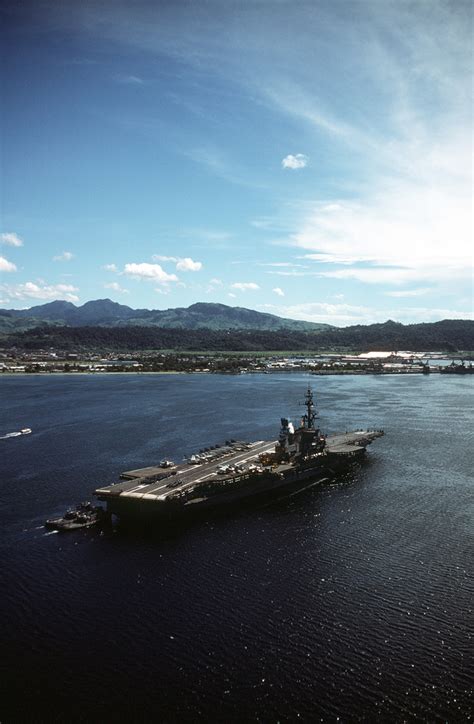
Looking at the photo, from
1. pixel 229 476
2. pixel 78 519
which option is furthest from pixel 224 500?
pixel 78 519

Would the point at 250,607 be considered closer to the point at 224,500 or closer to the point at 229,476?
the point at 224,500

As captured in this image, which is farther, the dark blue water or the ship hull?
the ship hull

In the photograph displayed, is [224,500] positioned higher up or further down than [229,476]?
further down

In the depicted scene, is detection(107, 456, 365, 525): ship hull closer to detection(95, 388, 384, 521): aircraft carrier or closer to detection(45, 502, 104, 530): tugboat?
detection(95, 388, 384, 521): aircraft carrier

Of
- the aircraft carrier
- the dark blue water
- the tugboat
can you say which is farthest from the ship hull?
the dark blue water

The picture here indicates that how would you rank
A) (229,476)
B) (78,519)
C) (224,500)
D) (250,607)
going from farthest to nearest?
(229,476) → (224,500) → (78,519) → (250,607)

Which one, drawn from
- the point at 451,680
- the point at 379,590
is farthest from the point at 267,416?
the point at 451,680
